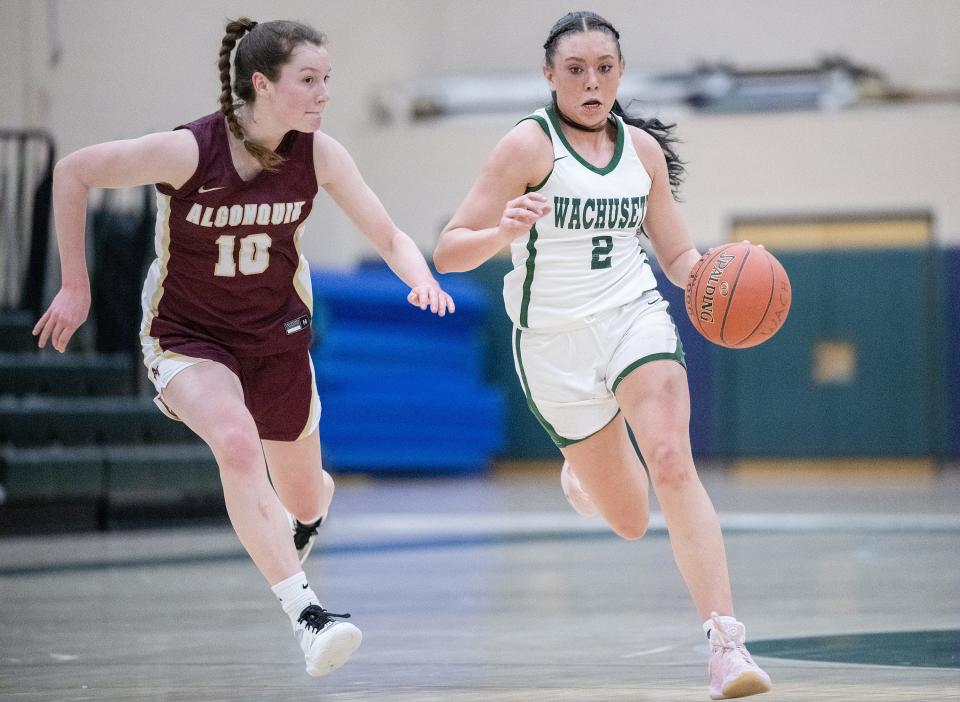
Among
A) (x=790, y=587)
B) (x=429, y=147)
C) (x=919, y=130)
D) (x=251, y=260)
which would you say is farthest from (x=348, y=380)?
(x=251, y=260)

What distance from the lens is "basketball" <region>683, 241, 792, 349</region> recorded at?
388 centimetres

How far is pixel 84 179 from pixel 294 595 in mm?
1235

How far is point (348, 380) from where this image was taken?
1377 centimetres

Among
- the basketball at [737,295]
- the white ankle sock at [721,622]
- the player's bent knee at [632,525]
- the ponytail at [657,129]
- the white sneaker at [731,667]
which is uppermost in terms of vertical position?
the ponytail at [657,129]

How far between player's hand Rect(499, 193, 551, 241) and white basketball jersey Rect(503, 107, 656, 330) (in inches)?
10.3

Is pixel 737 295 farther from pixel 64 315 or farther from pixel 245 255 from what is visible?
pixel 64 315

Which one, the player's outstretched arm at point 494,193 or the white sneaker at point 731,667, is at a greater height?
the player's outstretched arm at point 494,193

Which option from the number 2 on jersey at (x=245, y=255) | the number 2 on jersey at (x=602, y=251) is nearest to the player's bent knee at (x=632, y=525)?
the number 2 on jersey at (x=602, y=251)

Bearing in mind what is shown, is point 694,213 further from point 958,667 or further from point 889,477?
point 958,667

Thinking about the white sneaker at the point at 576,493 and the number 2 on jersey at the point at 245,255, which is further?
the white sneaker at the point at 576,493

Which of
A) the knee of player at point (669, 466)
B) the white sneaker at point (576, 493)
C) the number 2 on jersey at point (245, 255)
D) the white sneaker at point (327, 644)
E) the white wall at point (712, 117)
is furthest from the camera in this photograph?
the white wall at point (712, 117)

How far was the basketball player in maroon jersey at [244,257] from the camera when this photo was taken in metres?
3.67

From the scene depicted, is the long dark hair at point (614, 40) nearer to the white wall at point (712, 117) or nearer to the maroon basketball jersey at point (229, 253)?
the maroon basketball jersey at point (229, 253)

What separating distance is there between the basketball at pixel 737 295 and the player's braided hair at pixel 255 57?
4.00 ft
